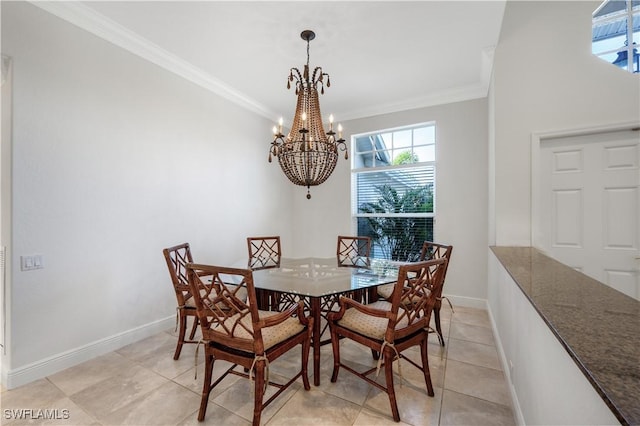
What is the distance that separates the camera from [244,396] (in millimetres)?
1875

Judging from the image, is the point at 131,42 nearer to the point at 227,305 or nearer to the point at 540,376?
the point at 227,305

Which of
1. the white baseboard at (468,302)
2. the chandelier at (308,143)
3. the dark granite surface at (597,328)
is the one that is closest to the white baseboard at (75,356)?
the chandelier at (308,143)

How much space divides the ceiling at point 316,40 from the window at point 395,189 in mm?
715

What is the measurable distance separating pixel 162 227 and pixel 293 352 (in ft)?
6.14

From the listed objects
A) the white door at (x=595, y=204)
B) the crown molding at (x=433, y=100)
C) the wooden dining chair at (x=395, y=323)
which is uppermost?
the crown molding at (x=433, y=100)

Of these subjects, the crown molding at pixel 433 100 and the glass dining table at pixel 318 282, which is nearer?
the glass dining table at pixel 318 282

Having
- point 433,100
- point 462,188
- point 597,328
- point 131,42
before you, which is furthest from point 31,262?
point 433,100

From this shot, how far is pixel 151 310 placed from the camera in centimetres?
283

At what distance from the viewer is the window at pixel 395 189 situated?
398 centimetres

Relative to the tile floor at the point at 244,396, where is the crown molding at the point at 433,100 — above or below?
above

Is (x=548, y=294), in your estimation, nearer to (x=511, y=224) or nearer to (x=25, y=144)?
(x=511, y=224)

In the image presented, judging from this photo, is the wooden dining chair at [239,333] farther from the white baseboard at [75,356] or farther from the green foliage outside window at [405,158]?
the green foliage outside window at [405,158]

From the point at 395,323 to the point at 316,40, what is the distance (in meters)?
2.55

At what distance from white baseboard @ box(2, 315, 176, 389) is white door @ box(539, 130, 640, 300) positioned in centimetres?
398
